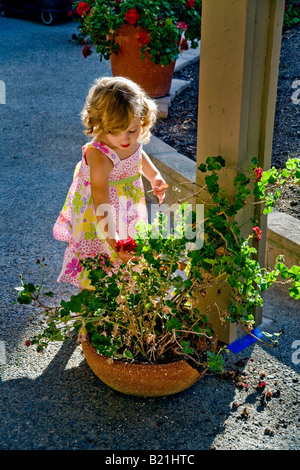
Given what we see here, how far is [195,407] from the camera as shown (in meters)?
2.38

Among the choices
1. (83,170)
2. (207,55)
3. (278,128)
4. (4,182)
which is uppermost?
(207,55)

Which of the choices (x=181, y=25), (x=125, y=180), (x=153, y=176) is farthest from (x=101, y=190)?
(x=181, y=25)

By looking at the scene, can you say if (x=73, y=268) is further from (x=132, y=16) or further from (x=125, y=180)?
(x=132, y=16)

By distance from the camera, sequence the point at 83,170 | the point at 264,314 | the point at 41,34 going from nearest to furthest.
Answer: the point at 83,170
the point at 264,314
the point at 41,34

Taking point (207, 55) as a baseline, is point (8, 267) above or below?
below

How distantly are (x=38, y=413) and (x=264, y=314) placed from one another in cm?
126

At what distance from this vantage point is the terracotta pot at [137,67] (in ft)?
16.2

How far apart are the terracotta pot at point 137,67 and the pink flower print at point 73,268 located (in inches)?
106

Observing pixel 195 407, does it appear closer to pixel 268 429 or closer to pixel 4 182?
pixel 268 429

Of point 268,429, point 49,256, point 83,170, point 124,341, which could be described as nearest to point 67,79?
point 49,256

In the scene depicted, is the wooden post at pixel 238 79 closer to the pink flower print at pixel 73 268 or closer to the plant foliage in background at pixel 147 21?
the pink flower print at pixel 73 268

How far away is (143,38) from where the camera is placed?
4.80 m

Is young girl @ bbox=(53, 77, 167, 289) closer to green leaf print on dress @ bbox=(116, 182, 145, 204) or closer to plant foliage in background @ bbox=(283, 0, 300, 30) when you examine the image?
green leaf print on dress @ bbox=(116, 182, 145, 204)

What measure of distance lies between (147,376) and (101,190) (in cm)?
84
